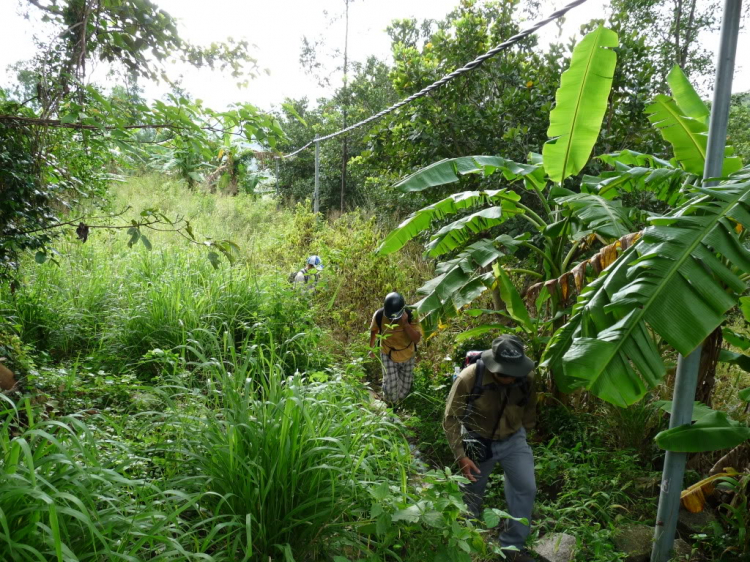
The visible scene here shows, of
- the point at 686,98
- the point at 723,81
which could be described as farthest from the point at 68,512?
the point at 686,98

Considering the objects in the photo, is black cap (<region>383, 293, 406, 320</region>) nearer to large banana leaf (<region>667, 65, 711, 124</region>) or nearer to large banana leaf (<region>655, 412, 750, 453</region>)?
large banana leaf (<region>655, 412, 750, 453</region>)

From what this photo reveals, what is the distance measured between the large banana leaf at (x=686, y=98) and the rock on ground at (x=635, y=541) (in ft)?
10.4

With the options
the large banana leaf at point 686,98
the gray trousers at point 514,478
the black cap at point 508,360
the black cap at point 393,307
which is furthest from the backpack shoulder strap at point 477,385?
the large banana leaf at point 686,98

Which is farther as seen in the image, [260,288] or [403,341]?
[260,288]

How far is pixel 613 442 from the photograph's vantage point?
4.84m

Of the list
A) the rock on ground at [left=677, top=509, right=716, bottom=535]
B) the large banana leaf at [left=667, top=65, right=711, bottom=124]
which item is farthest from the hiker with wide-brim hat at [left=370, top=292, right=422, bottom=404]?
the large banana leaf at [left=667, top=65, right=711, bottom=124]

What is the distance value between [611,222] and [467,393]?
1.78 meters

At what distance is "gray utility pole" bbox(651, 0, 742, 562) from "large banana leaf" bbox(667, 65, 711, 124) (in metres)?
1.43

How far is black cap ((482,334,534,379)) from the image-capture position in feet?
12.3

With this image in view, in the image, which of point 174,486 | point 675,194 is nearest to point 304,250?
point 675,194

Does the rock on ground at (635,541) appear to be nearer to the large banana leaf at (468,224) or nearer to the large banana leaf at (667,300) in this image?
the large banana leaf at (667,300)

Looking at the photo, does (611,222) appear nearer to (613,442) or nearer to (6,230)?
(613,442)

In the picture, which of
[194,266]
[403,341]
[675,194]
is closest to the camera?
[675,194]

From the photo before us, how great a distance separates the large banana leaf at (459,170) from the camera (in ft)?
16.8
